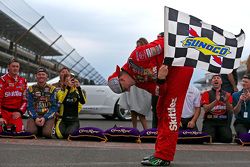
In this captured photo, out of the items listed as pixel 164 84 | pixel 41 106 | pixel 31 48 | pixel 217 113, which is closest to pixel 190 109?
pixel 217 113

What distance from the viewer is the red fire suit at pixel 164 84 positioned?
4332 millimetres

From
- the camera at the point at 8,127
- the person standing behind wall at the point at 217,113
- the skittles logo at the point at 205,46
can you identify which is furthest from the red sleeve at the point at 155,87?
the camera at the point at 8,127

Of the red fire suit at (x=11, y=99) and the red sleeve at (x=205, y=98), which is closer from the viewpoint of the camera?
the red sleeve at (x=205, y=98)

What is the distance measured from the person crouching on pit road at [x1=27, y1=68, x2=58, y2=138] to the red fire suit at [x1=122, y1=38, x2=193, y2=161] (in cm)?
350

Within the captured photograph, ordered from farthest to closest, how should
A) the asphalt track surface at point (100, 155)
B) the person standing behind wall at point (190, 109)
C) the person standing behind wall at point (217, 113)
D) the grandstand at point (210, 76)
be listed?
the grandstand at point (210, 76), the person standing behind wall at point (190, 109), the person standing behind wall at point (217, 113), the asphalt track surface at point (100, 155)

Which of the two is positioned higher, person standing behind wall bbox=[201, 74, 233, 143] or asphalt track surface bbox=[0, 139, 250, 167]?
person standing behind wall bbox=[201, 74, 233, 143]

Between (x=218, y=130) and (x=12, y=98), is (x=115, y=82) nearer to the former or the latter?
(x=218, y=130)

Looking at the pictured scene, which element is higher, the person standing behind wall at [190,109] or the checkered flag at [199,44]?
the checkered flag at [199,44]

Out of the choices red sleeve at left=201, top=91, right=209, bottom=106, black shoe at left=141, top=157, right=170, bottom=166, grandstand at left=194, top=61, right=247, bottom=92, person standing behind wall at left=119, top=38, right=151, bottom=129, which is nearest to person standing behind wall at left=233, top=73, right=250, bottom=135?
red sleeve at left=201, top=91, right=209, bottom=106

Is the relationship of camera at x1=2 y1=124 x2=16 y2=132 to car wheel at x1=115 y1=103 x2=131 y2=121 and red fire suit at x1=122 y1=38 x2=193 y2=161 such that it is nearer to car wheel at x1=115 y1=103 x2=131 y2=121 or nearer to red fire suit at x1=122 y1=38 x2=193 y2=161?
red fire suit at x1=122 y1=38 x2=193 y2=161

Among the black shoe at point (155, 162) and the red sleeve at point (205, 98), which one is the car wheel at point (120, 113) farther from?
the black shoe at point (155, 162)

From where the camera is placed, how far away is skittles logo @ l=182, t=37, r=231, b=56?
4.26 m

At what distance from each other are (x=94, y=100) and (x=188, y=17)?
8.92 metres

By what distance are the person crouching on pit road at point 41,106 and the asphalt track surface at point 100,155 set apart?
844mm
